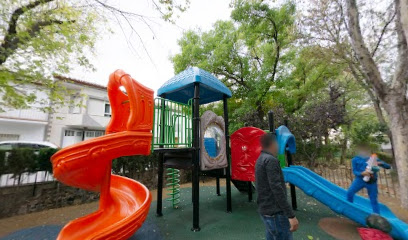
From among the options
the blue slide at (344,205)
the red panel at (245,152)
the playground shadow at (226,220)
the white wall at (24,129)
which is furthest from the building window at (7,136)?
the blue slide at (344,205)

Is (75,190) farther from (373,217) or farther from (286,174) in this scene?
(373,217)

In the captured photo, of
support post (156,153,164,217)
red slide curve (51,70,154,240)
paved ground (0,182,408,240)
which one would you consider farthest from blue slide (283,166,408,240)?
red slide curve (51,70,154,240)

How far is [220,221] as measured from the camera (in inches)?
174

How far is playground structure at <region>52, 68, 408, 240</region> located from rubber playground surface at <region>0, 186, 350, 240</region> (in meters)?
0.33

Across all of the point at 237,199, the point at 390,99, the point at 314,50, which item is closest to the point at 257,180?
the point at 237,199

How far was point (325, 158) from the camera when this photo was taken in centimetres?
1130

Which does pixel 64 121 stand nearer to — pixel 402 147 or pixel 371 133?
pixel 402 147

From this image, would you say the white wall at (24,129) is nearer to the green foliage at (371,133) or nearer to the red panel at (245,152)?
the red panel at (245,152)

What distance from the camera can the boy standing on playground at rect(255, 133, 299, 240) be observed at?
194 centimetres

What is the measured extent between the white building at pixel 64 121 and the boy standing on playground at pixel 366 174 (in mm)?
15401

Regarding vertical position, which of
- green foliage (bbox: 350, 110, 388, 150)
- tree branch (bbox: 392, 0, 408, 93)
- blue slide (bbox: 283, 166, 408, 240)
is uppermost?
tree branch (bbox: 392, 0, 408, 93)

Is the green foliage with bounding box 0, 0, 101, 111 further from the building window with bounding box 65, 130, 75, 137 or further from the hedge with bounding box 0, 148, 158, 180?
the building window with bounding box 65, 130, 75, 137

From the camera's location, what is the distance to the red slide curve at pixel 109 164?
254cm

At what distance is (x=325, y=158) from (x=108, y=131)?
12410 millimetres
